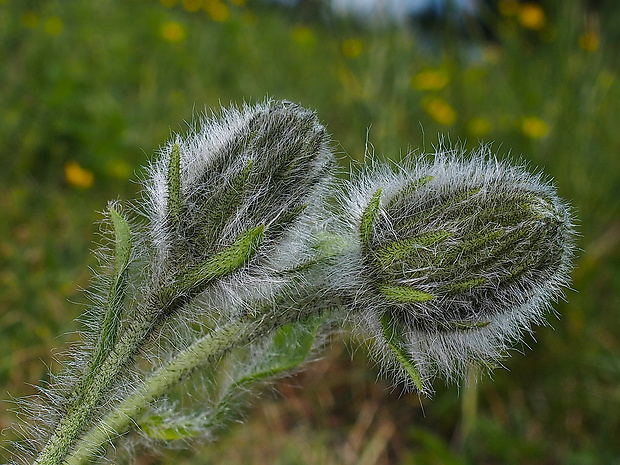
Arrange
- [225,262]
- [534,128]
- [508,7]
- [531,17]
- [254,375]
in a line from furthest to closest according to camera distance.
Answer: [508,7], [531,17], [534,128], [254,375], [225,262]

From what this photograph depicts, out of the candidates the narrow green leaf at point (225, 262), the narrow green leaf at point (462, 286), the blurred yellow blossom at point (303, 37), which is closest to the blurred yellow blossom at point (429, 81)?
the blurred yellow blossom at point (303, 37)

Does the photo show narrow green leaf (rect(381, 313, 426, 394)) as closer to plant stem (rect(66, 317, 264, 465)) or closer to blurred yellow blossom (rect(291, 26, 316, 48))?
plant stem (rect(66, 317, 264, 465))

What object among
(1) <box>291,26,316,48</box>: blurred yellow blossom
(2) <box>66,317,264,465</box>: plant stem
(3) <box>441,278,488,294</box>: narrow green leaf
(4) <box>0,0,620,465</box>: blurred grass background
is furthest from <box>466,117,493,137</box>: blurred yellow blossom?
(1) <box>291,26,316,48</box>: blurred yellow blossom

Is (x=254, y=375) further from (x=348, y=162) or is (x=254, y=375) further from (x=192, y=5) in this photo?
(x=192, y=5)

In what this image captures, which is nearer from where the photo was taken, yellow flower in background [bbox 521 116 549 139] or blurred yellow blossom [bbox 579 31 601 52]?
yellow flower in background [bbox 521 116 549 139]

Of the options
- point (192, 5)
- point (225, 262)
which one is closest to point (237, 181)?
point (225, 262)
